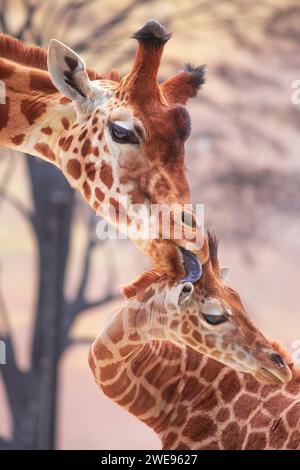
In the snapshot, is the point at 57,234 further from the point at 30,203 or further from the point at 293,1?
the point at 293,1

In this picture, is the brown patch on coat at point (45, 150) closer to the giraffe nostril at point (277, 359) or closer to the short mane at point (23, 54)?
the short mane at point (23, 54)

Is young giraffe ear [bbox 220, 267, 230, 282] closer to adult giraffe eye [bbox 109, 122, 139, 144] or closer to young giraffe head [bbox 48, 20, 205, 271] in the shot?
young giraffe head [bbox 48, 20, 205, 271]

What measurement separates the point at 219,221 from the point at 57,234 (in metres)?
0.83

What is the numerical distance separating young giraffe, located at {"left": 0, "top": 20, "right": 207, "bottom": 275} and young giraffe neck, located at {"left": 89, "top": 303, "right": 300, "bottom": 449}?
0.88 feet

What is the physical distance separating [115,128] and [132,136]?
0.04m

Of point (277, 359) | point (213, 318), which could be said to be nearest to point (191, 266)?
point (213, 318)

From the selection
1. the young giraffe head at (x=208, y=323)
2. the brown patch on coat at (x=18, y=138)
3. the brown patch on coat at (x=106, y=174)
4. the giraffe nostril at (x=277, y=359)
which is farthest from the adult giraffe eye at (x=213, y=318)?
the brown patch on coat at (x=18, y=138)

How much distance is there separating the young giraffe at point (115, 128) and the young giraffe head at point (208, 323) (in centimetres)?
6

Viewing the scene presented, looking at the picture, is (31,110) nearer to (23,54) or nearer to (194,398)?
(23,54)

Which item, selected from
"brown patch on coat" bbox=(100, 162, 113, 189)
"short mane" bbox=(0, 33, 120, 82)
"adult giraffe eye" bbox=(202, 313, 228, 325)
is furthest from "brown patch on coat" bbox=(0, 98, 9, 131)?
"adult giraffe eye" bbox=(202, 313, 228, 325)

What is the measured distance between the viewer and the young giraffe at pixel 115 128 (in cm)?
184

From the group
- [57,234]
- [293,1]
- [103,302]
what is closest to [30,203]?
[57,234]

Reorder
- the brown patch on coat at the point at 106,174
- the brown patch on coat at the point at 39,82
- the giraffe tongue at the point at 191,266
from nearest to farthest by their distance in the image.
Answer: the giraffe tongue at the point at 191,266, the brown patch on coat at the point at 106,174, the brown patch on coat at the point at 39,82

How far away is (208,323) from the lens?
1.86m
